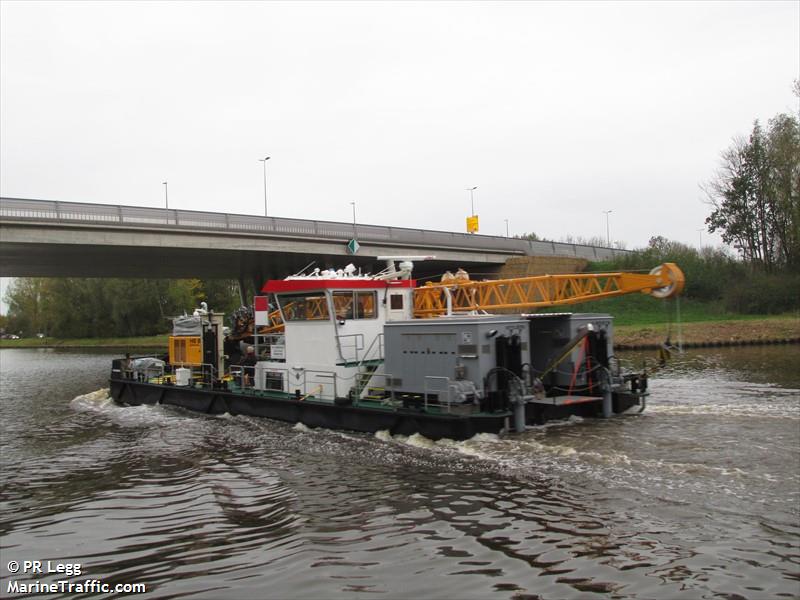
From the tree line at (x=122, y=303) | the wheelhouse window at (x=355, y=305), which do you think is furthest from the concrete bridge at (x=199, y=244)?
the tree line at (x=122, y=303)

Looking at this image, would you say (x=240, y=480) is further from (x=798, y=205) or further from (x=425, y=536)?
(x=798, y=205)

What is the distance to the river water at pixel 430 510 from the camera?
7.73 meters

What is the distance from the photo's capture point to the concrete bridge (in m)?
33.3

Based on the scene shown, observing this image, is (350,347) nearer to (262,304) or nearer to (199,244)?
(262,304)

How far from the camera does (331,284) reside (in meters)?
18.2

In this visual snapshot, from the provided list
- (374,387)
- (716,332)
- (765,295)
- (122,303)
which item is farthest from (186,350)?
(122,303)

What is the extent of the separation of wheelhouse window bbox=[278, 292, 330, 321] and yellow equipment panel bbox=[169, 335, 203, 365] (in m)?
Answer: 5.74

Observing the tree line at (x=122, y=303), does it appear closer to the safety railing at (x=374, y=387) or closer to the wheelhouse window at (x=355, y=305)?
the wheelhouse window at (x=355, y=305)

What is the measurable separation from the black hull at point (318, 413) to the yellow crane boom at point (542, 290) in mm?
3637

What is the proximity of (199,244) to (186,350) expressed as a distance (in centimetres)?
1521

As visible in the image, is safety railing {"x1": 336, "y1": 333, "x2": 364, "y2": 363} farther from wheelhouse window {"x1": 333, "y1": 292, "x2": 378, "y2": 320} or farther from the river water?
the river water

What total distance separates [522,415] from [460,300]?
18.2 ft

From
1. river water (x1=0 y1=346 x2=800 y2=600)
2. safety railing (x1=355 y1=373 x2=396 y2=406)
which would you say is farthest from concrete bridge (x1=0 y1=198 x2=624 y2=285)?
safety railing (x1=355 y1=373 x2=396 y2=406)

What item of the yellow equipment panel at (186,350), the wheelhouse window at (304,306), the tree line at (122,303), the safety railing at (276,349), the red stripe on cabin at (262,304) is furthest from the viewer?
the tree line at (122,303)
